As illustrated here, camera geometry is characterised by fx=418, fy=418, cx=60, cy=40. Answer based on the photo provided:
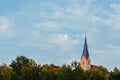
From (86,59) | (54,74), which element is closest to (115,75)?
(54,74)

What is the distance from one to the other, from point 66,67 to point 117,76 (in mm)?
18354

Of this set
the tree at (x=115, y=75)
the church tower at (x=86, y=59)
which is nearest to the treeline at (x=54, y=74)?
the tree at (x=115, y=75)

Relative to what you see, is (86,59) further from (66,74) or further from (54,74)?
(66,74)

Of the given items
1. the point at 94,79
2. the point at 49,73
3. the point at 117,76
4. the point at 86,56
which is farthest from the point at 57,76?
the point at 86,56

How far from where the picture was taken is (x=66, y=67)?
70625 millimetres

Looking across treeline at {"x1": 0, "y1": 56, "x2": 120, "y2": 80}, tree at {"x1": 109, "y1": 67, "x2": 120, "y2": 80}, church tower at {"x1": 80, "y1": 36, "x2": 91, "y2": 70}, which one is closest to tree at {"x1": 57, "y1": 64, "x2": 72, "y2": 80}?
treeline at {"x1": 0, "y1": 56, "x2": 120, "y2": 80}

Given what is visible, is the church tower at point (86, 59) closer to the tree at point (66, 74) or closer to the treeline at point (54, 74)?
the treeline at point (54, 74)

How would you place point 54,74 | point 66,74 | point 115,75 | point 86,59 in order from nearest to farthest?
1. point 66,74
2. point 54,74
3. point 115,75
4. point 86,59

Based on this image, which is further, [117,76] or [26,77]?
[117,76]

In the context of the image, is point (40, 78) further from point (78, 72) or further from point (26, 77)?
point (78, 72)

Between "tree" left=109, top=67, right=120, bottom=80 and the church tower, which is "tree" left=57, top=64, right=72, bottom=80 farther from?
the church tower

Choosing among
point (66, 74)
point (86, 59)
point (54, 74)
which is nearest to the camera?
point (66, 74)

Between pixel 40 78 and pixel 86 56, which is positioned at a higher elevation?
pixel 86 56

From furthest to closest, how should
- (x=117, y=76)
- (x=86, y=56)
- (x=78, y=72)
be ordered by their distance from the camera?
(x=86, y=56), (x=117, y=76), (x=78, y=72)
